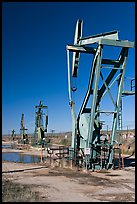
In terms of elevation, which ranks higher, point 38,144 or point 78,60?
point 78,60

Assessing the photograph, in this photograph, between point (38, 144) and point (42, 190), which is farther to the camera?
point (38, 144)

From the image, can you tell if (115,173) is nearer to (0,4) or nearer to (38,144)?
(0,4)

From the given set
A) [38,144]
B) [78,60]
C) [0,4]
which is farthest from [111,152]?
[38,144]

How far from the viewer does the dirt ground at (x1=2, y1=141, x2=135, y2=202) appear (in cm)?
688

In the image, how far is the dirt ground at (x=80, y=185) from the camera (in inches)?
271

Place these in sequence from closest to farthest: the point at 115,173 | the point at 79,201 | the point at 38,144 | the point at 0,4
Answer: the point at 0,4 < the point at 79,201 < the point at 115,173 < the point at 38,144

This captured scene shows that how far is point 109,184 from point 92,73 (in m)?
5.41

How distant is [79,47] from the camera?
12.3 metres

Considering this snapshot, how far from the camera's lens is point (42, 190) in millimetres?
7664

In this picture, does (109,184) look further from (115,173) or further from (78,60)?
(78,60)

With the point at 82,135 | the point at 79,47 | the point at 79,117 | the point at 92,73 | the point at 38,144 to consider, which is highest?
the point at 79,47

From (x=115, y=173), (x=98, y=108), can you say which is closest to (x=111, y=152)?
(x=115, y=173)

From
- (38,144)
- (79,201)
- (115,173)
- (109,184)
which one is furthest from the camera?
(38,144)

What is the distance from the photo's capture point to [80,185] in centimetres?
850
